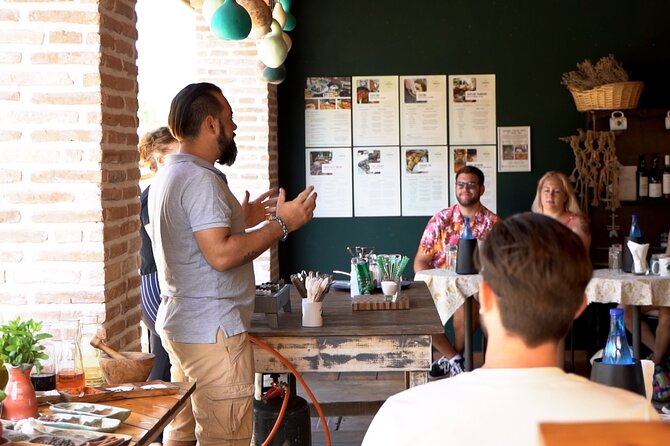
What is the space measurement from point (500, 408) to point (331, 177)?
6277 millimetres

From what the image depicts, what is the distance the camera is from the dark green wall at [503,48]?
24.8 ft

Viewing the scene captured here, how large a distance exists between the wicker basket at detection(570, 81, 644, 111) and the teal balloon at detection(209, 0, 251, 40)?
153 inches

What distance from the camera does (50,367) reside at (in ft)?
9.09

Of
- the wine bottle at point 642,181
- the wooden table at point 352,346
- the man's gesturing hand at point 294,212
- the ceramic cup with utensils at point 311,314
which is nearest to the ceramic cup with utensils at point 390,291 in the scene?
the wooden table at point 352,346

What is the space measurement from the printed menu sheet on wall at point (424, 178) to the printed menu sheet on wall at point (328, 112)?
52 centimetres

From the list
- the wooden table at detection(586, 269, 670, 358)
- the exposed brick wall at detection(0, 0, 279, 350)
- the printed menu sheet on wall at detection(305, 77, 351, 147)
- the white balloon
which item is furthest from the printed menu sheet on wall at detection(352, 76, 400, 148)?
the exposed brick wall at detection(0, 0, 279, 350)

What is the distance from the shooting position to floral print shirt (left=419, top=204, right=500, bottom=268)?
6.80 m

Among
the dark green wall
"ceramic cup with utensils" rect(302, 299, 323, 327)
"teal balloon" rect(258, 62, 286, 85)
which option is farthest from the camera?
the dark green wall

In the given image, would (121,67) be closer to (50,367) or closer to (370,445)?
(50,367)

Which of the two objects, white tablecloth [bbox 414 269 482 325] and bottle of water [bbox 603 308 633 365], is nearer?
bottle of water [bbox 603 308 633 365]

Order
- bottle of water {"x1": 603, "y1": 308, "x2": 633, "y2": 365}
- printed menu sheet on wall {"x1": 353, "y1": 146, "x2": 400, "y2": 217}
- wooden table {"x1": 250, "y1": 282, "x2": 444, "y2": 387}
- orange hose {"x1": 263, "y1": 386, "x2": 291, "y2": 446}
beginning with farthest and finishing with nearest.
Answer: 1. printed menu sheet on wall {"x1": 353, "y1": 146, "x2": 400, "y2": 217}
2. orange hose {"x1": 263, "y1": 386, "x2": 291, "y2": 446}
3. wooden table {"x1": 250, "y1": 282, "x2": 444, "y2": 387}
4. bottle of water {"x1": 603, "y1": 308, "x2": 633, "y2": 365}

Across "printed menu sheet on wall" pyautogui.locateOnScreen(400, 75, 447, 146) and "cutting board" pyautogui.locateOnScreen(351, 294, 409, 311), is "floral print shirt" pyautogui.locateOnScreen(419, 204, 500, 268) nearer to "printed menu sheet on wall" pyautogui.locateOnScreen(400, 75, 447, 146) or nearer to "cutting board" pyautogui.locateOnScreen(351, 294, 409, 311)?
"printed menu sheet on wall" pyautogui.locateOnScreen(400, 75, 447, 146)

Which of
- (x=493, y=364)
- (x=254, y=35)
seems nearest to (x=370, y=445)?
(x=493, y=364)

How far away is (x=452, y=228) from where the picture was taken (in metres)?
6.85
